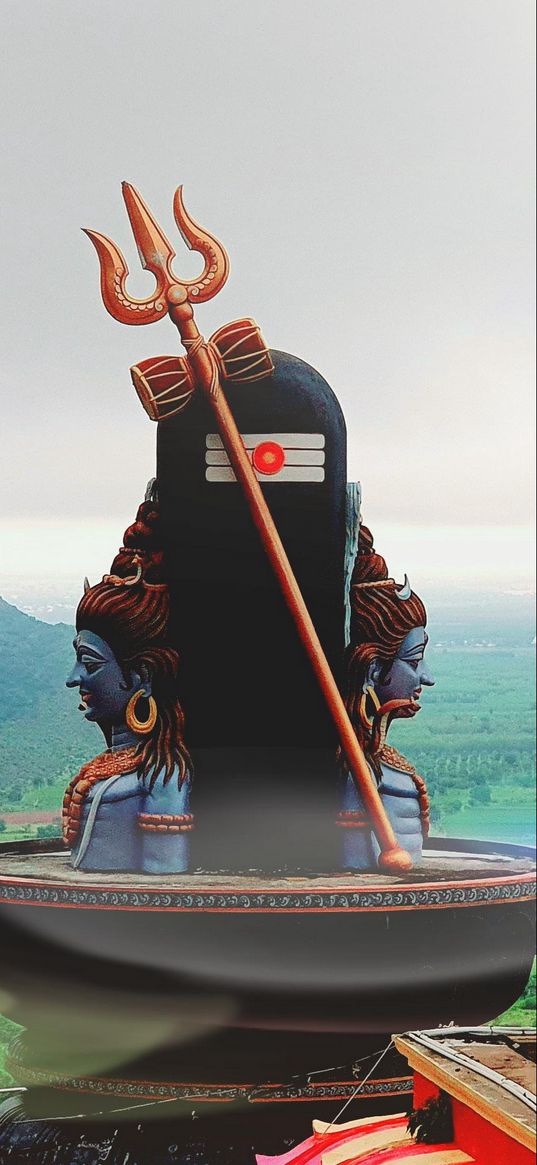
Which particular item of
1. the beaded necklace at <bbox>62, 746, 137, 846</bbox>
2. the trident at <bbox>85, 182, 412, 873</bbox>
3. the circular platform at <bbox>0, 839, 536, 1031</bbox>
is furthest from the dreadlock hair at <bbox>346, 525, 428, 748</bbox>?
the beaded necklace at <bbox>62, 746, 137, 846</bbox>

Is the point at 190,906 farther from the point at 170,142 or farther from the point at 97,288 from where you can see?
the point at 170,142

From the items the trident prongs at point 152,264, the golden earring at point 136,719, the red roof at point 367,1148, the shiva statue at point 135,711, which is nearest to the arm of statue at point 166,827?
the shiva statue at point 135,711

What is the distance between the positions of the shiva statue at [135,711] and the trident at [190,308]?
22 cm

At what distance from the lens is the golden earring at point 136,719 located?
11.4 feet

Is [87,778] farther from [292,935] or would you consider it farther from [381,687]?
[381,687]

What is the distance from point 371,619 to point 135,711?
528mm

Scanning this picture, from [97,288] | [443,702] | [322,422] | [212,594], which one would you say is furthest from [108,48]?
[443,702]

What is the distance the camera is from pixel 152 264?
344cm

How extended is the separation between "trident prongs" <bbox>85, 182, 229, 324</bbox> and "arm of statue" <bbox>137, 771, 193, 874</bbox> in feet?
3.16

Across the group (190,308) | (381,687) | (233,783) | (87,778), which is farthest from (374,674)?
(190,308)

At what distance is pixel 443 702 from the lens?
12.0 ft

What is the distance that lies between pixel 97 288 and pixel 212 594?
67 centimetres

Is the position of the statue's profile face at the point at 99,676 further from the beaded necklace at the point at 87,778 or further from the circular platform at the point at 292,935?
the circular platform at the point at 292,935

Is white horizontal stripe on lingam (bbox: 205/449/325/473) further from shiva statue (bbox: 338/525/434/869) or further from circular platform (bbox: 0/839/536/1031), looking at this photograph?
circular platform (bbox: 0/839/536/1031)
